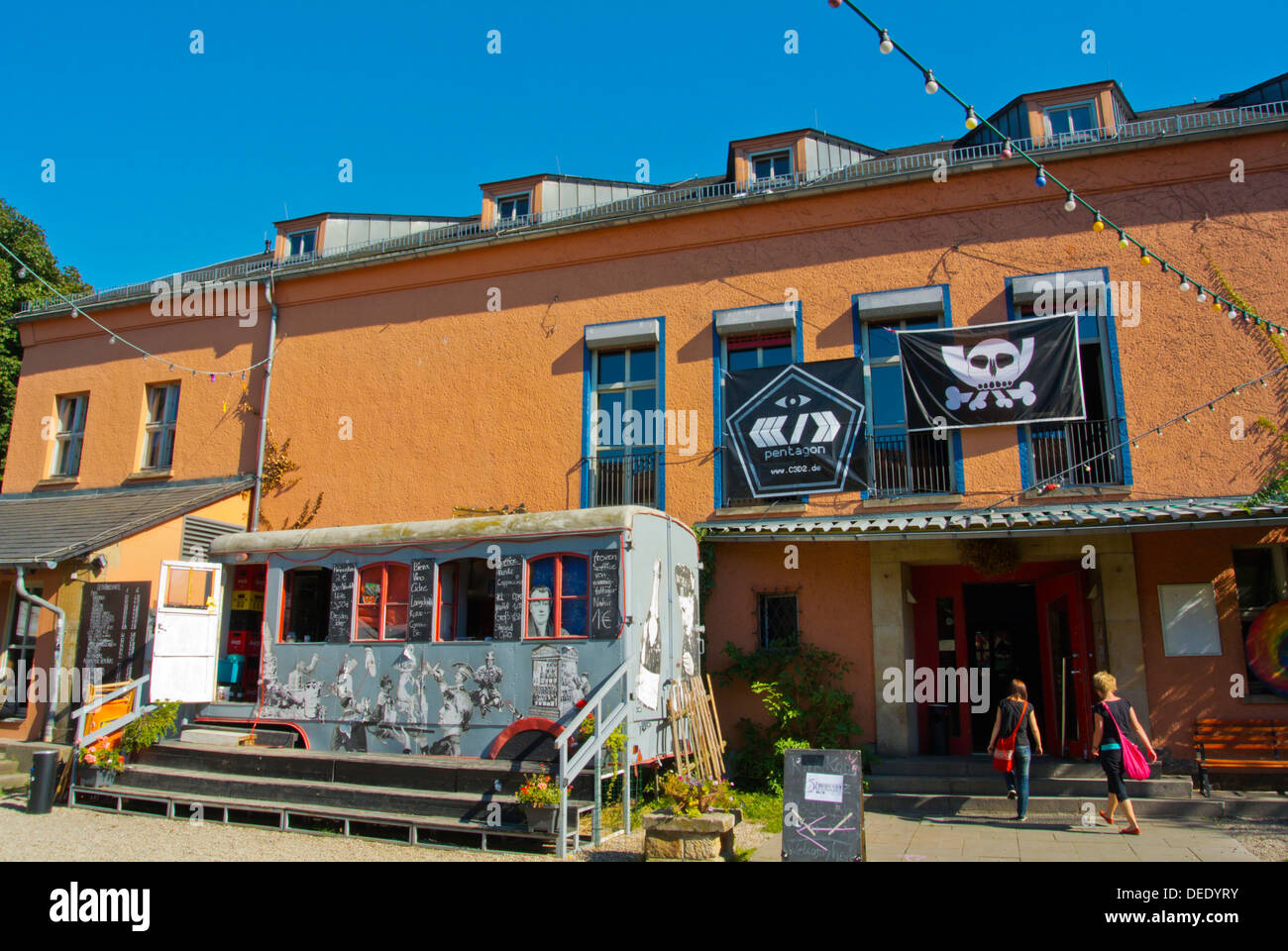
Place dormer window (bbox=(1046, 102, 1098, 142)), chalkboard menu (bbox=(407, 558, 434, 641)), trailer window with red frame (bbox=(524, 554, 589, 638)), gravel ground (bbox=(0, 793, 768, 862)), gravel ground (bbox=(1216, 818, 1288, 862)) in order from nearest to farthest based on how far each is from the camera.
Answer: gravel ground (bbox=(1216, 818, 1288, 862)), gravel ground (bbox=(0, 793, 768, 862)), trailer window with red frame (bbox=(524, 554, 589, 638)), chalkboard menu (bbox=(407, 558, 434, 641)), dormer window (bbox=(1046, 102, 1098, 142))

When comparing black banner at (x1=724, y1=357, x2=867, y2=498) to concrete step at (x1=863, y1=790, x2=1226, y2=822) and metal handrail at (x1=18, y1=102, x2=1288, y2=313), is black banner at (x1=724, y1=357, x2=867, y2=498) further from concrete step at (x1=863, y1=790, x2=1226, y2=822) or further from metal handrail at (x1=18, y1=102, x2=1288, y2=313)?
concrete step at (x1=863, y1=790, x2=1226, y2=822)

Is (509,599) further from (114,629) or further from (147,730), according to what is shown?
(114,629)

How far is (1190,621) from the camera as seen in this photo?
10961mm

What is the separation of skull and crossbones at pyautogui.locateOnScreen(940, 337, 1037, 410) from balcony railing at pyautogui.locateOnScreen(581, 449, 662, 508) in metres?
4.38

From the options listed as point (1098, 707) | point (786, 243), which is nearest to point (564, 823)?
point (1098, 707)

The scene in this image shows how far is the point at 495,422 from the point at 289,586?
4.17 meters

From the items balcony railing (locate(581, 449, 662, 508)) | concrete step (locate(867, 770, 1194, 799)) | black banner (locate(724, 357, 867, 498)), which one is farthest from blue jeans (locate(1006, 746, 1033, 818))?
balcony railing (locate(581, 449, 662, 508))

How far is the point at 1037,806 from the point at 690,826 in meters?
4.87

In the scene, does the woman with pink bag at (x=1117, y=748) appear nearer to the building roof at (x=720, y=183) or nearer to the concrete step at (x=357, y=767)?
the concrete step at (x=357, y=767)

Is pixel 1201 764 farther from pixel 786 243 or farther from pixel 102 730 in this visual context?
pixel 102 730

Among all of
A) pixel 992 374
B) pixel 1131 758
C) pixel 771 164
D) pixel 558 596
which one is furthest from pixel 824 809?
pixel 771 164

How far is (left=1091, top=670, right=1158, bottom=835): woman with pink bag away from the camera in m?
8.92

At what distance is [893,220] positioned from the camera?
13.2 metres

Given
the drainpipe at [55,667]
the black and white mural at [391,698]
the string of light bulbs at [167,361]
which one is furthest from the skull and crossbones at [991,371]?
the drainpipe at [55,667]
